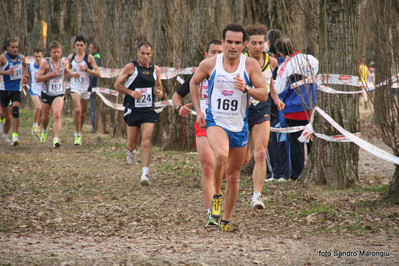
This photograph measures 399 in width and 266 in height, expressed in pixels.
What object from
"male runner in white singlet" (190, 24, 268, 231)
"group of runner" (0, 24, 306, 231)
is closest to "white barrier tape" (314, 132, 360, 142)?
"group of runner" (0, 24, 306, 231)

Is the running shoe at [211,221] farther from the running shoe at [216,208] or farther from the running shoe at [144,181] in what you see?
the running shoe at [144,181]

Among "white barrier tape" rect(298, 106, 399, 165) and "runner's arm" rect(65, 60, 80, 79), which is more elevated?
"runner's arm" rect(65, 60, 80, 79)

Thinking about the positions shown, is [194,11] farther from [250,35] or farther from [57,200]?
[57,200]

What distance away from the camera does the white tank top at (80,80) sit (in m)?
13.4

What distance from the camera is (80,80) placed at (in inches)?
530

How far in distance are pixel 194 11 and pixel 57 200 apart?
256 inches

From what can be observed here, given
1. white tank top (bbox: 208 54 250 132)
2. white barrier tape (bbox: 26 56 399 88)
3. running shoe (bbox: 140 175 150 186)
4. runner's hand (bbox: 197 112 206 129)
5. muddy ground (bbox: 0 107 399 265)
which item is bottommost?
muddy ground (bbox: 0 107 399 265)

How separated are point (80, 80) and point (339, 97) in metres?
7.85

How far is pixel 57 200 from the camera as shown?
24.5ft

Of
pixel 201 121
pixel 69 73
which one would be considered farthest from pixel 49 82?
pixel 201 121

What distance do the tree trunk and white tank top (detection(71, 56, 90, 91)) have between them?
7.54 m

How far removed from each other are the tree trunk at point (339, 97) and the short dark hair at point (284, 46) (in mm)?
608

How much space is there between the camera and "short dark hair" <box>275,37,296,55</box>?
8.37 m

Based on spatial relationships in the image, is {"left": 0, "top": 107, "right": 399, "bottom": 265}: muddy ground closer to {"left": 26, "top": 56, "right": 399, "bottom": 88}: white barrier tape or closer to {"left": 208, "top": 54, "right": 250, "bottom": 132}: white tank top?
{"left": 208, "top": 54, "right": 250, "bottom": 132}: white tank top
